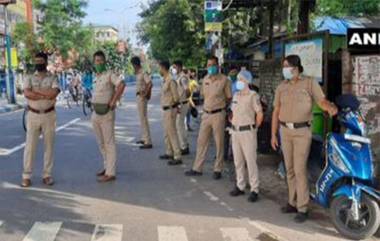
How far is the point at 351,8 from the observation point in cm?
2141

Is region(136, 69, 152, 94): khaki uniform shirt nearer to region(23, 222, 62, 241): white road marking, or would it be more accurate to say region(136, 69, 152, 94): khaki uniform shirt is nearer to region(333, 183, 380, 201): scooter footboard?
region(23, 222, 62, 241): white road marking

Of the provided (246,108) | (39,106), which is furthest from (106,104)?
(246,108)

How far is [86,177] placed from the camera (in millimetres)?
9820

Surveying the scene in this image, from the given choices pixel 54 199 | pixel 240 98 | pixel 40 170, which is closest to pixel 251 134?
pixel 240 98

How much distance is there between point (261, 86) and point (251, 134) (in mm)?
4267

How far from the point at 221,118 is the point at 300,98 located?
275cm

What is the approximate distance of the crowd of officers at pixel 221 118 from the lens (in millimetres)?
6855

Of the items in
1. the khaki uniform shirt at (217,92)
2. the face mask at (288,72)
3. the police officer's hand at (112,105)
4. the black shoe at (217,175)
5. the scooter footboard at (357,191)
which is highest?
the face mask at (288,72)

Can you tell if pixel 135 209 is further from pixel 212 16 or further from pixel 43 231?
pixel 212 16

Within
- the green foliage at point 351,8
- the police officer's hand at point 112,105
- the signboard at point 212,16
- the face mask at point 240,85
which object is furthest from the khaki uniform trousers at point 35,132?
the green foliage at point 351,8

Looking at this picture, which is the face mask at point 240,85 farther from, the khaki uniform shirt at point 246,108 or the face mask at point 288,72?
the face mask at point 288,72

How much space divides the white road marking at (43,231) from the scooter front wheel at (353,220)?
2973mm

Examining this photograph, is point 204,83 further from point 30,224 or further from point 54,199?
point 30,224

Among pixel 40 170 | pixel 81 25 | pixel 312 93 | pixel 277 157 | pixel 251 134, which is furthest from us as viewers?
pixel 81 25
